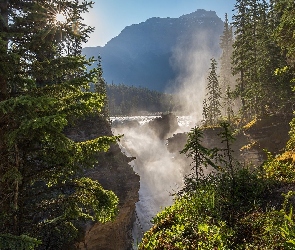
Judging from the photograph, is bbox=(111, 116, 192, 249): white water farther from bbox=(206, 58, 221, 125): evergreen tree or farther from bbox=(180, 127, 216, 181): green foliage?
bbox=(180, 127, 216, 181): green foliage

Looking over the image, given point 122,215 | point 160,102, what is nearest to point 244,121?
point 122,215

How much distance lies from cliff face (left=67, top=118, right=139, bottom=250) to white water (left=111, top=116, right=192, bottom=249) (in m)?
4.41

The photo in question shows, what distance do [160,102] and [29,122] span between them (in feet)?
581

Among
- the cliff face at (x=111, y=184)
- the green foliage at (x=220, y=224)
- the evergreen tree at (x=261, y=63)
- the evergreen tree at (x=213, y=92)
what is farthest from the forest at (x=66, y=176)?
the evergreen tree at (x=213, y=92)

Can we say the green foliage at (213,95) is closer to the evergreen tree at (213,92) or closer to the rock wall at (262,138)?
the evergreen tree at (213,92)

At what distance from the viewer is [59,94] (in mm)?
7668

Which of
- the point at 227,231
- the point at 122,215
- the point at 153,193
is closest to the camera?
the point at 227,231

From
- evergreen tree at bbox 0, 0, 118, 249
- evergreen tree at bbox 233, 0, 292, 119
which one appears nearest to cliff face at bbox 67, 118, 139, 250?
evergreen tree at bbox 0, 0, 118, 249

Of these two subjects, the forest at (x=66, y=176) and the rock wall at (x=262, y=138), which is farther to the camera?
the rock wall at (x=262, y=138)

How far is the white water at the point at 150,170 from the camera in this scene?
30.3m

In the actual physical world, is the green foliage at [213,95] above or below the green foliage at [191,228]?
above

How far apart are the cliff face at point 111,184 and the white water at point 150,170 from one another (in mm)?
4411

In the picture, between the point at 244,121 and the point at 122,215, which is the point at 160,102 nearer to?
the point at 244,121

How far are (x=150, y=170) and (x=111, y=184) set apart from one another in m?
24.5
